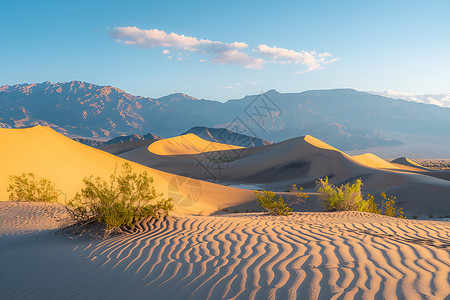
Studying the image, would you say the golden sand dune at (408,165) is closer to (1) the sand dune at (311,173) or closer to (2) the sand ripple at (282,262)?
(1) the sand dune at (311,173)

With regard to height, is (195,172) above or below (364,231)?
below

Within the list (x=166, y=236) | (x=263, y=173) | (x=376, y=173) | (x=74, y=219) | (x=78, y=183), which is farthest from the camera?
(x=263, y=173)

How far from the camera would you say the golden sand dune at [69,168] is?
15875mm

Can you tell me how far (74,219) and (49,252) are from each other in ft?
4.71

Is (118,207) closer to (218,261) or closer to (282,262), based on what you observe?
(218,261)

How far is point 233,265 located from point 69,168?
16.4 meters

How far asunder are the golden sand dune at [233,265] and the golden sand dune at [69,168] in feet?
28.3

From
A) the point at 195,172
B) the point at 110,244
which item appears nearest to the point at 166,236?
the point at 110,244

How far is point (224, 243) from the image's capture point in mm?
5324

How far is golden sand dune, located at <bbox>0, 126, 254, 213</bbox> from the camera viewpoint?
52.1 feet

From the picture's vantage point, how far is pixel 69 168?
17844mm

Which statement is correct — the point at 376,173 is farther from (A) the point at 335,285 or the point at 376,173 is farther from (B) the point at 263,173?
(A) the point at 335,285

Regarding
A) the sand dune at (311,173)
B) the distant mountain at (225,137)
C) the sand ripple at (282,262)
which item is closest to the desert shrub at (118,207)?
the sand ripple at (282,262)

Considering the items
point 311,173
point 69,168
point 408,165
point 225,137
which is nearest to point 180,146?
→ point 311,173
